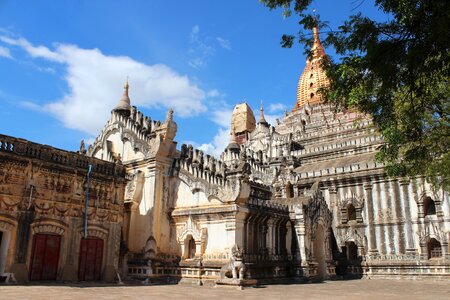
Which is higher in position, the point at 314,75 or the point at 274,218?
the point at 314,75

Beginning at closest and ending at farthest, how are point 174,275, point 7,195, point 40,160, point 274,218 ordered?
point 7,195 < point 40,160 < point 174,275 < point 274,218

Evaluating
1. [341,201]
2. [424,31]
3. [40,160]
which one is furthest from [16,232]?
[341,201]

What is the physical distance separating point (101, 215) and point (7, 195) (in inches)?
195

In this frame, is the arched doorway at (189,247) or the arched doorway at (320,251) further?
the arched doorway at (320,251)

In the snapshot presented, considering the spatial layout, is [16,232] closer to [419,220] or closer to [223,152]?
[419,220]

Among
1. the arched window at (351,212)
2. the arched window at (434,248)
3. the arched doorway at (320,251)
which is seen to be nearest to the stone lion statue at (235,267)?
the arched doorway at (320,251)

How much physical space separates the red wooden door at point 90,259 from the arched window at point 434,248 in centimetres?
2553

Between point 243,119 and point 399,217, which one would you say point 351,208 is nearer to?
point 399,217

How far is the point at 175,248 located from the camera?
81.6 feet

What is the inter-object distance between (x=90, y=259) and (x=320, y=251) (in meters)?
16.4

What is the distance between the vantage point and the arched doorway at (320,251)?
30062 mm

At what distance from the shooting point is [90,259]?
70.8 feet

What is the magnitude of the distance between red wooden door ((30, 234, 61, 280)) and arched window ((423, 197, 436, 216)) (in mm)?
28090

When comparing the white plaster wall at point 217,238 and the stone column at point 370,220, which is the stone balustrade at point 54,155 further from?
the stone column at point 370,220
